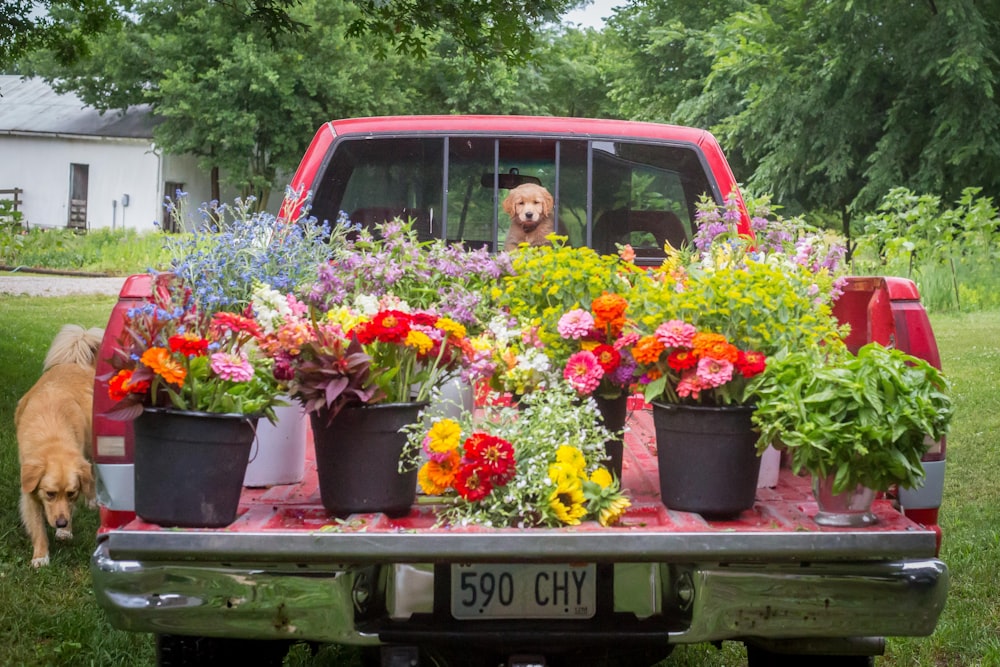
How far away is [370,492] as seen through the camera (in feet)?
9.05

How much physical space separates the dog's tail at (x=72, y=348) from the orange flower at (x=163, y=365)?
3.99 m

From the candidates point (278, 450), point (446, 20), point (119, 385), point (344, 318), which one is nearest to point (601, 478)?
point (344, 318)

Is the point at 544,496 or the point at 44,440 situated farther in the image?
the point at 44,440

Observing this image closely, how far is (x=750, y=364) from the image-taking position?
2.74 m

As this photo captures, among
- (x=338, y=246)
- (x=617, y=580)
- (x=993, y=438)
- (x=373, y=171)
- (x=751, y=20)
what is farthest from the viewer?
(x=751, y=20)

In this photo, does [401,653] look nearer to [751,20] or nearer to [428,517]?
[428,517]

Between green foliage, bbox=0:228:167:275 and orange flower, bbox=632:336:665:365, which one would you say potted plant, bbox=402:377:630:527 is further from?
green foliage, bbox=0:228:167:275

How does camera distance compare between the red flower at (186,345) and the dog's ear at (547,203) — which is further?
the dog's ear at (547,203)

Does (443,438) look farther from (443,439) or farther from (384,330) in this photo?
(384,330)

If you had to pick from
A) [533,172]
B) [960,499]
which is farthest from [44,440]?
[960,499]

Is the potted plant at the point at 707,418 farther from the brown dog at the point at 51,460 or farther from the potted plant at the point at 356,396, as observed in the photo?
the brown dog at the point at 51,460

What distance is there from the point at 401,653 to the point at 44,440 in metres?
3.35

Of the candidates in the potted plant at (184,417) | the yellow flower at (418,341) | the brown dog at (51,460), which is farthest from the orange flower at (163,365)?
the brown dog at (51,460)

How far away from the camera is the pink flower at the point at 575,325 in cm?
299
